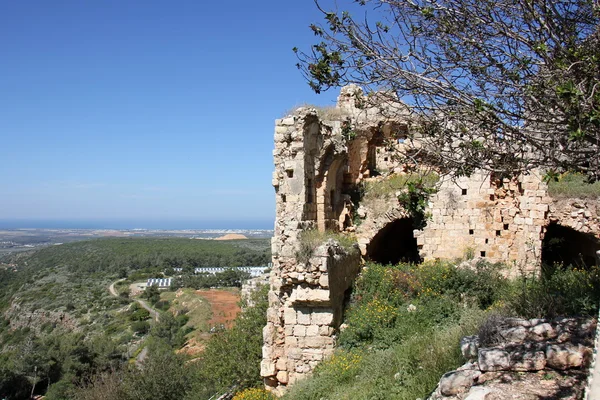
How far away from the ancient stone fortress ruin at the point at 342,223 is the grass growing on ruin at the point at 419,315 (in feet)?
2.09

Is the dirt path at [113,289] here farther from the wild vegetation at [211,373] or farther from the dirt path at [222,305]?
the wild vegetation at [211,373]

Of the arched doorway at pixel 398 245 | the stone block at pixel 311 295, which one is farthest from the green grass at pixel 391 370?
the arched doorway at pixel 398 245

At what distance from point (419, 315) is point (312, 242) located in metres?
2.65

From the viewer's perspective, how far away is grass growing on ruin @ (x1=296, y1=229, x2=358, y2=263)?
10164 mm

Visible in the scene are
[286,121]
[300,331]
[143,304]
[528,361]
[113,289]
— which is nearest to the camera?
[528,361]

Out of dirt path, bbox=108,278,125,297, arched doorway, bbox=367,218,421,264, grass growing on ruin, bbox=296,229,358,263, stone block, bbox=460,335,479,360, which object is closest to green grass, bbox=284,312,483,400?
stone block, bbox=460,335,479,360

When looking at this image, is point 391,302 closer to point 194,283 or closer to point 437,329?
point 437,329

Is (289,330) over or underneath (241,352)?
over

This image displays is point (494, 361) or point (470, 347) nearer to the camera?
point (494, 361)

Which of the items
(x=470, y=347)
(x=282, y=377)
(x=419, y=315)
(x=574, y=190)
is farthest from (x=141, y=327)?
(x=470, y=347)

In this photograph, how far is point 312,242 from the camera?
10320 millimetres

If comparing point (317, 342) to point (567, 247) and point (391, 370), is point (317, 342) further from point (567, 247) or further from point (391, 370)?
point (567, 247)

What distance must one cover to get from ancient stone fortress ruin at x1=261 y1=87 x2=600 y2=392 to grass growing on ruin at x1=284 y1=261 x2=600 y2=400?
25.0 inches

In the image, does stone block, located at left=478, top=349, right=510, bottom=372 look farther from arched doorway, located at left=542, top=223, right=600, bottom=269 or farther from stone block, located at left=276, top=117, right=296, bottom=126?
arched doorway, located at left=542, top=223, right=600, bottom=269
